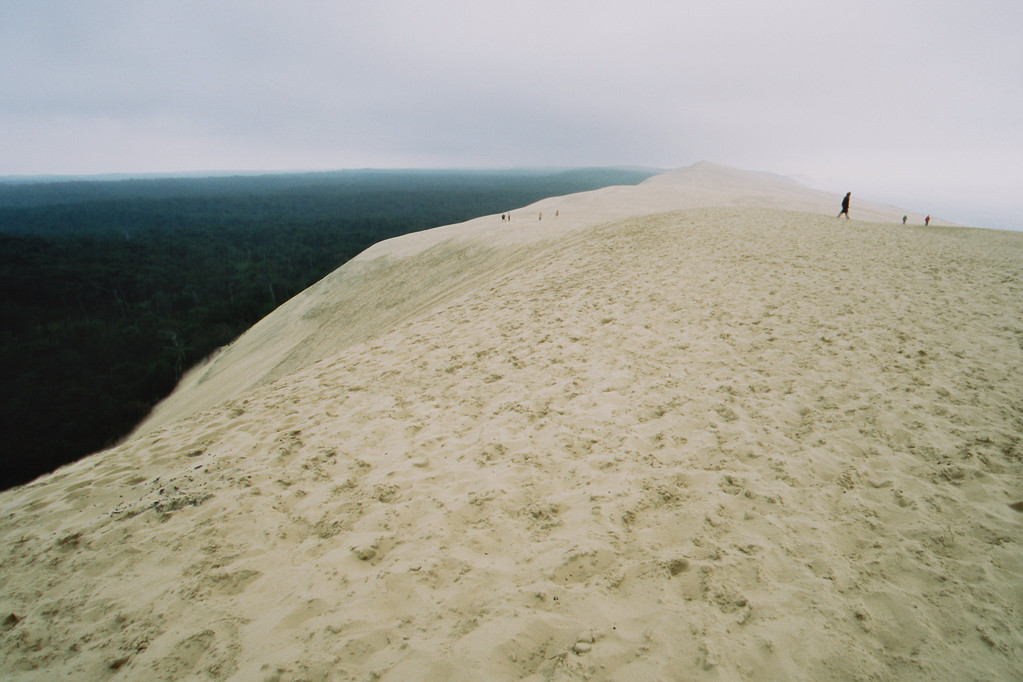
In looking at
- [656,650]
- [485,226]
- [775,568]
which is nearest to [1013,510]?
[775,568]

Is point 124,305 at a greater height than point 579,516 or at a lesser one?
lesser

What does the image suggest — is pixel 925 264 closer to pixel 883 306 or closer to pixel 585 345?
pixel 883 306

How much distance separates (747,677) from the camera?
214cm

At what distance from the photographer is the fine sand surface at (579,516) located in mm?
2398

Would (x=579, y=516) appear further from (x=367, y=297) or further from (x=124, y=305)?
(x=124, y=305)

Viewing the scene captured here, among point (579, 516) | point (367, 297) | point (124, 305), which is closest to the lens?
point (579, 516)

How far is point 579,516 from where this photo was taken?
3.28 meters

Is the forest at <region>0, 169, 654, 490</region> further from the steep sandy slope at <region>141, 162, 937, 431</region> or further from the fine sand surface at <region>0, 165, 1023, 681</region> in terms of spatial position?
the fine sand surface at <region>0, 165, 1023, 681</region>

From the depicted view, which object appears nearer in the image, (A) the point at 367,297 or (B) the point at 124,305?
(A) the point at 367,297

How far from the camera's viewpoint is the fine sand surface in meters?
2.40

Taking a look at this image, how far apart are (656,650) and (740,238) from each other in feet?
35.4

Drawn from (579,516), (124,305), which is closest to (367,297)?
(579,516)

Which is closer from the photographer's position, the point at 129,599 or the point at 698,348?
the point at 129,599

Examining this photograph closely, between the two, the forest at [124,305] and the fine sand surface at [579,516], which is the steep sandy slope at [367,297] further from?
the forest at [124,305]
